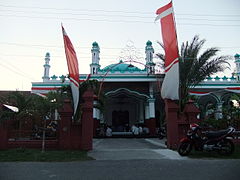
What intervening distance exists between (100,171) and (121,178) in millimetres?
728

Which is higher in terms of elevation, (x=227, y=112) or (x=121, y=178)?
(x=227, y=112)

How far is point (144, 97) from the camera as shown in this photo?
1766 cm

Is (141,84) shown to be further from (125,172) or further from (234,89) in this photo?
(125,172)

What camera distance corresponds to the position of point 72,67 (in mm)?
8406

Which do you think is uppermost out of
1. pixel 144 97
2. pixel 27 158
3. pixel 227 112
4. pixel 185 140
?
pixel 144 97

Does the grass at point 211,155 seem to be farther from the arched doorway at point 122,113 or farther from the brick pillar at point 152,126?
the arched doorway at point 122,113

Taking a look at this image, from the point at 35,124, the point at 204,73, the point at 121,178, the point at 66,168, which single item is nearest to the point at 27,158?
the point at 66,168

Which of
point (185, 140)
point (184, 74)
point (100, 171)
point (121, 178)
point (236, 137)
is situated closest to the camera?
point (121, 178)

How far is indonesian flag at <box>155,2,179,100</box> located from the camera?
7906 mm

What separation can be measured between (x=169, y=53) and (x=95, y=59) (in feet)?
35.5

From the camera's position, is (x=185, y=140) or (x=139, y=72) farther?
(x=139, y=72)

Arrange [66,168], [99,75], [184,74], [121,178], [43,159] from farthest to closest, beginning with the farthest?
[99,75] → [184,74] → [43,159] → [66,168] → [121,178]

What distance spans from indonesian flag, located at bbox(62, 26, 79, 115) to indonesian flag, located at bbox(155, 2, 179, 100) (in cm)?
354

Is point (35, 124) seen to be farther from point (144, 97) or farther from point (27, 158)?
point (144, 97)
